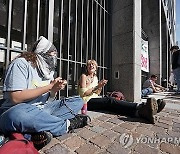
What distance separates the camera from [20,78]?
175 cm

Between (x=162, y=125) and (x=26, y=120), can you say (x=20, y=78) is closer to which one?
(x=26, y=120)

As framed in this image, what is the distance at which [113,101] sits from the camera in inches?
134

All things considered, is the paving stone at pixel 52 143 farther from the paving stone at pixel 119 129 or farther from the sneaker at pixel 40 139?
the paving stone at pixel 119 129

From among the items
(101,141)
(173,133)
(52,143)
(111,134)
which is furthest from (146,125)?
(52,143)

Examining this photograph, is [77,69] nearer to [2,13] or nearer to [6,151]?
[6,151]

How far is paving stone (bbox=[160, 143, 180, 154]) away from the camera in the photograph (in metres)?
1.77

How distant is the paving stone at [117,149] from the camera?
175cm

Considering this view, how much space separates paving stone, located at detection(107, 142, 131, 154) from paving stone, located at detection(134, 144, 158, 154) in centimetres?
10

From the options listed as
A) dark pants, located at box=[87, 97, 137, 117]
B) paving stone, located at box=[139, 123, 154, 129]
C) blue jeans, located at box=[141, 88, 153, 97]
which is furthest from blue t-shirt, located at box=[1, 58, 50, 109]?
blue jeans, located at box=[141, 88, 153, 97]

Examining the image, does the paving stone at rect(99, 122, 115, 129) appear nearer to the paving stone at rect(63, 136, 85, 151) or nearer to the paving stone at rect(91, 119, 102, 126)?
the paving stone at rect(91, 119, 102, 126)

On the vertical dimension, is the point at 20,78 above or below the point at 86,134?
above

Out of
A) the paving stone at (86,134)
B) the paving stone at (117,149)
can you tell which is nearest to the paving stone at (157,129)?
the paving stone at (117,149)

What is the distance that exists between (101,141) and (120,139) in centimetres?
23

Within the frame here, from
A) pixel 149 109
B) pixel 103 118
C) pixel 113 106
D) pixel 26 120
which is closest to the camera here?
pixel 26 120
